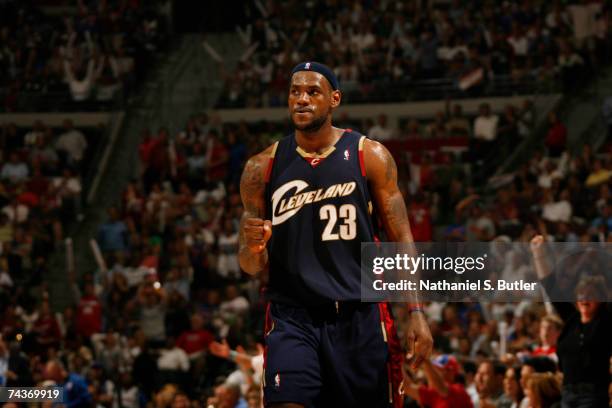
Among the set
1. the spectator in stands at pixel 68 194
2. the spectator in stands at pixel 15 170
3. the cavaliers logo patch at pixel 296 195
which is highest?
the spectator in stands at pixel 15 170

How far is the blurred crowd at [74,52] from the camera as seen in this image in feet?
75.7

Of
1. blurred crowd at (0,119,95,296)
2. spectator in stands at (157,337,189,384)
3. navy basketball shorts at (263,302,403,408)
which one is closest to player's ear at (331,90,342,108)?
navy basketball shorts at (263,302,403,408)

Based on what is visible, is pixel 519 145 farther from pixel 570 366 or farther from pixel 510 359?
pixel 570 366

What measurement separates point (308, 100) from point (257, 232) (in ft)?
2.68

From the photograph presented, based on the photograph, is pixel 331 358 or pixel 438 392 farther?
pixel 438 392

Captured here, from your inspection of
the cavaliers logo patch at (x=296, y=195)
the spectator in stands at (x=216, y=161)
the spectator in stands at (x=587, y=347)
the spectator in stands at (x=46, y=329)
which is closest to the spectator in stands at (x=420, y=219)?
the spectator in stands at (x=216, y=161)

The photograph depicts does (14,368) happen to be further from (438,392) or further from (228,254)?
(438,392)

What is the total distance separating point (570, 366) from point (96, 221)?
1380cm

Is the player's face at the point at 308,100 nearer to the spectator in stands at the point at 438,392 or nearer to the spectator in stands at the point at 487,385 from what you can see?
the spectator in stands at the point at 438,392

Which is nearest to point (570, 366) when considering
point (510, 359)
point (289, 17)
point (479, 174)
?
point (510, 359)

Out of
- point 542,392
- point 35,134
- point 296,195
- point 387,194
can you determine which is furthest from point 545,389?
point 35,134

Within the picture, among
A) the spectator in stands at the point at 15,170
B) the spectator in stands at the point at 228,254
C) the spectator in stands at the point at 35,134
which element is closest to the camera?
the spectator in stands at the point at 228,254

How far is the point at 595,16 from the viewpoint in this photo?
68.8 feet

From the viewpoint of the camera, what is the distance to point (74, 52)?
77.8ft
